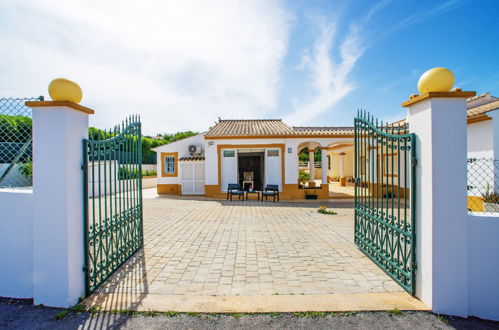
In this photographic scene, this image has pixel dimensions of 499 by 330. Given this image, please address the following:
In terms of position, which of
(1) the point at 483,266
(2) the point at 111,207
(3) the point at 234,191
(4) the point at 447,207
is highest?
(4) the point at 447,207

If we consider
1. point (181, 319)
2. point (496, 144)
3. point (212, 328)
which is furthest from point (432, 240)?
point (496, 144)

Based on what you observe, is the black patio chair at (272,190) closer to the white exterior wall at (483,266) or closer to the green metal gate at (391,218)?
the green metal gate at (391,218)

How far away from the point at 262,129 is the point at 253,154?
2.63m

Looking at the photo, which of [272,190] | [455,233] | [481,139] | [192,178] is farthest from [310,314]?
[192,178]

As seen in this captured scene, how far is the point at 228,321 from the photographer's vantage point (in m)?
2.72

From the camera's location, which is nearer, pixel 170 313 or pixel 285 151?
pixel 170 313

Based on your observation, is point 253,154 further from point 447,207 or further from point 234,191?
point 447,207

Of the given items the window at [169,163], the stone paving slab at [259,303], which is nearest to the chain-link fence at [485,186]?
the stone paving slab at [259,303]

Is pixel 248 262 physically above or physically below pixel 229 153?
below

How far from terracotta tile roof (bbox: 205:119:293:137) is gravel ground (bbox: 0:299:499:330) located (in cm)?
1089

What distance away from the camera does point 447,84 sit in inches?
115

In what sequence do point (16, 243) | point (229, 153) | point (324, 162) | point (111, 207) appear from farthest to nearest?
point (229, 153) → point (324, 162) → point (111, 207) → point (16, 243)

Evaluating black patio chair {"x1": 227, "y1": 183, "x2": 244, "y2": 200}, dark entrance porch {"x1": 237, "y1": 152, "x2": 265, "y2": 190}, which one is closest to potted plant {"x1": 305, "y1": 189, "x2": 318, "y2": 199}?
black patio chair {"x1": 227, "y1": 183, "x2": 244, "y2": 200}

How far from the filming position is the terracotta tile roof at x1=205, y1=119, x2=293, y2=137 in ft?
44.2
